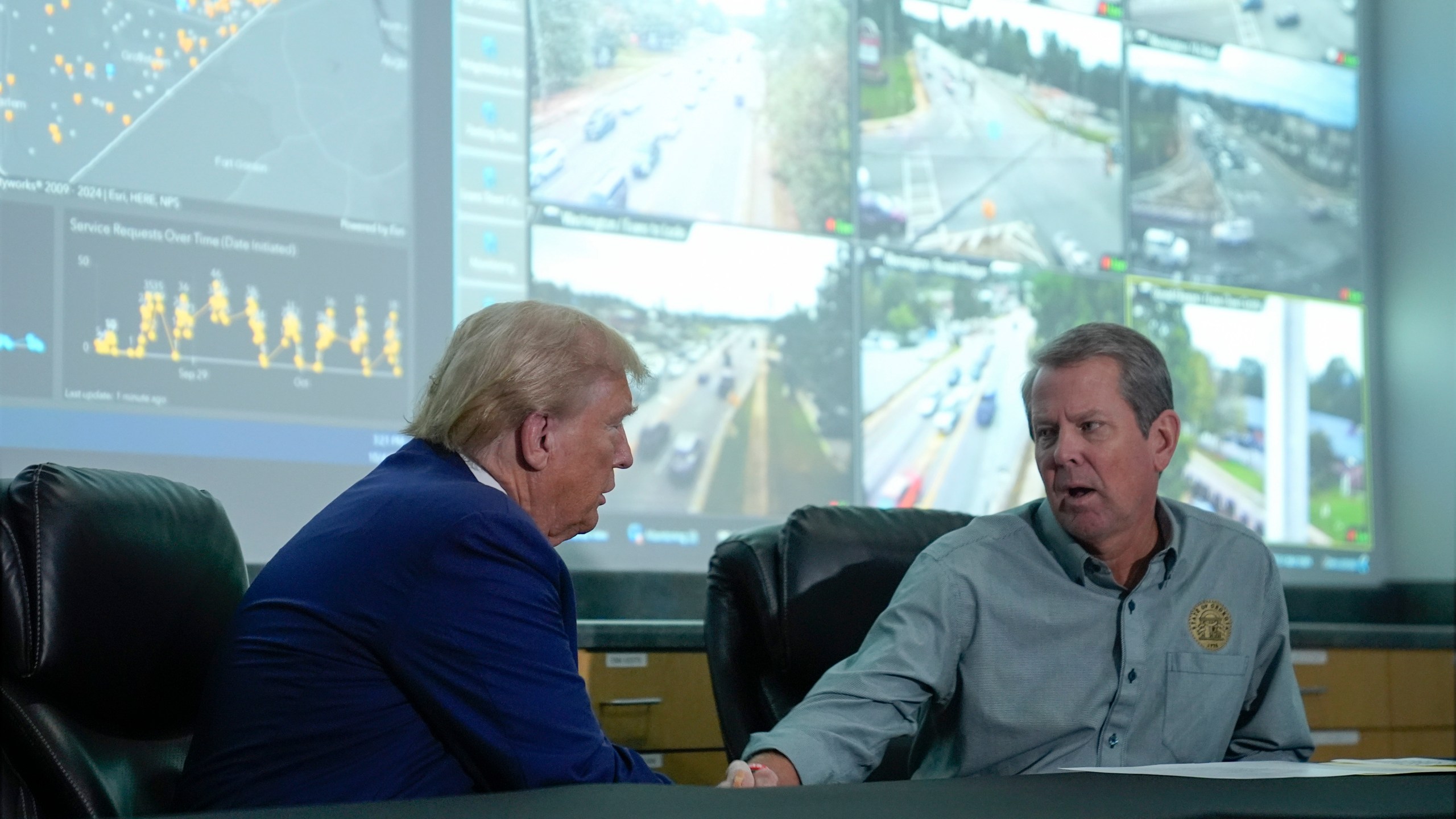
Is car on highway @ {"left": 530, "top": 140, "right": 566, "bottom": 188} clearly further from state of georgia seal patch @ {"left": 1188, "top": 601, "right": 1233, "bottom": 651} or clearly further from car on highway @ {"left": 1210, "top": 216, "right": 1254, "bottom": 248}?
car on highway @ {"left": 1210, "top": 216, "right": 1254, "bottom": 248}

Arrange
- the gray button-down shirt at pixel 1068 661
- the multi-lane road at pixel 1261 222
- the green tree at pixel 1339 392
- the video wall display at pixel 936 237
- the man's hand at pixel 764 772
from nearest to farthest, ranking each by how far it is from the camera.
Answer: the man's hand at pixel 764 772, the gray button-down shirt at pixel 1068 661, the video wall display at pixel 936 237, the multi-lane road at pixel 1261 222, the green tree at pixel 1339 392

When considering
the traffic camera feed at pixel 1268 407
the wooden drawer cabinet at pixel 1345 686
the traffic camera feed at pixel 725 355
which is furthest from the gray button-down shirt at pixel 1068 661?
the traffic camera feed at pixel 1268 407

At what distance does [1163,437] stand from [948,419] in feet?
5.20

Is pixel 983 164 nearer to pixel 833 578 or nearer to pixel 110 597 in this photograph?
pixel 833 578

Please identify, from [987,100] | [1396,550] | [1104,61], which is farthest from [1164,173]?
[1396,550]

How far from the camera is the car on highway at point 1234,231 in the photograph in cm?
400

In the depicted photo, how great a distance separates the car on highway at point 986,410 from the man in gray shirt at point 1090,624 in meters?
1.61

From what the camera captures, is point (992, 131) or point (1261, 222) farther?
point (1261, 222)

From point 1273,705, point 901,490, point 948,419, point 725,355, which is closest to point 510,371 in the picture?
point 1273,705

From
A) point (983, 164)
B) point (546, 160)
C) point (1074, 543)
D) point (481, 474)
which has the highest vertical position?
point (983, 164)

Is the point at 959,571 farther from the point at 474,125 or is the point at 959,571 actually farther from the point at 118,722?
the point at 474,125

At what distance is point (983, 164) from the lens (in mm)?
3639

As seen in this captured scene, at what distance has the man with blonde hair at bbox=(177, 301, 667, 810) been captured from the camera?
1.19m

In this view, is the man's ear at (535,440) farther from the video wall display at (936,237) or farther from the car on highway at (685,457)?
the car on highway at (685,457)
